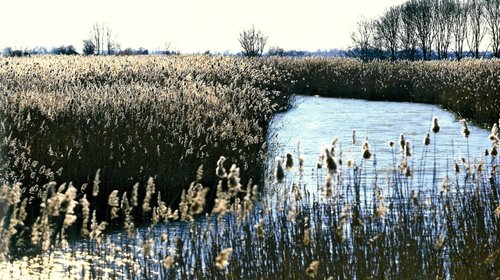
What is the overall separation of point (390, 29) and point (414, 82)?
166 feet

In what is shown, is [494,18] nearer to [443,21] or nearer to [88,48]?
[443,21]

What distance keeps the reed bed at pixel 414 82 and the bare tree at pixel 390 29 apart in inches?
1555

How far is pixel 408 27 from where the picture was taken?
78.5 metres

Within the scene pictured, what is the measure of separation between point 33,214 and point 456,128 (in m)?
13.8

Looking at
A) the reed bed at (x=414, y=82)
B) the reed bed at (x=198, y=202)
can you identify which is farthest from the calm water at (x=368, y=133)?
the reed bed at (x=414, y=82)

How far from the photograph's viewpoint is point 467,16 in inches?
3061

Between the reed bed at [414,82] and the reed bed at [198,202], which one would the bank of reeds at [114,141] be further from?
the reed bed at [414,82]

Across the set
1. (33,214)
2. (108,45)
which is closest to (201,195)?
(33,214)

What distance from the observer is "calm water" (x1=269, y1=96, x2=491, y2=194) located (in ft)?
51.2

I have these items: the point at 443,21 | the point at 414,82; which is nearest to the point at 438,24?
the point at 443,21

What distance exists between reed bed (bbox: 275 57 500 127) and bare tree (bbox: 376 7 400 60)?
130ft

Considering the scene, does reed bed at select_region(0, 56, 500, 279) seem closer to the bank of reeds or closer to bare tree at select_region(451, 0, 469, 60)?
the bank of reeds

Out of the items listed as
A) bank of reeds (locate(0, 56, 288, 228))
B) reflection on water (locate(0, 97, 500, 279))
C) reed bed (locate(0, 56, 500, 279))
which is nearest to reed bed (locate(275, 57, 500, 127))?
reflection on water (locate(0, 97, 500, 279))

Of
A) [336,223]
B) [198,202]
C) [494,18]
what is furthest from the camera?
[494,18]
